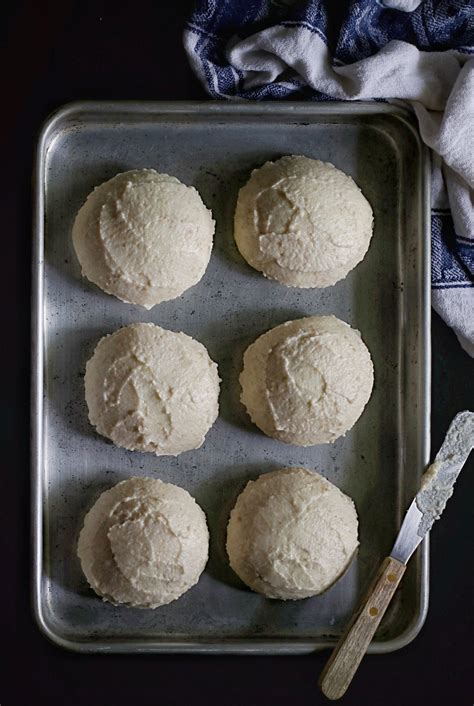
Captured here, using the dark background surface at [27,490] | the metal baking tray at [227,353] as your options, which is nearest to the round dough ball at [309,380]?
the metal baking tray at [227,353]

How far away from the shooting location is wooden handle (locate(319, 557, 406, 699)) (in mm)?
1133

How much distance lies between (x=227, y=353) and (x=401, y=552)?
37cm

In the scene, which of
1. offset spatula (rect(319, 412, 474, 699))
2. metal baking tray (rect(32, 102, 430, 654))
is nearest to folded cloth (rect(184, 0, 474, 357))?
metal baking tray (rect(32, 102, 430, 654))

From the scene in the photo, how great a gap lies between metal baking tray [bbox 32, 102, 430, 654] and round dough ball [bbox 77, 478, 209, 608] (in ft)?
0.17

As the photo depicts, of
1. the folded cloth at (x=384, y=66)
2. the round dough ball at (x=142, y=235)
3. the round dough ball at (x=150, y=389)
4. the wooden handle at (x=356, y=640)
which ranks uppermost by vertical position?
the folded cloth at (x=384, y=66)

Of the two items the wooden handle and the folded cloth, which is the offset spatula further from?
the folded cloth

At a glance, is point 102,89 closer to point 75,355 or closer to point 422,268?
point 75,355

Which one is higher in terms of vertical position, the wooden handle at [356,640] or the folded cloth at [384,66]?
the folded cloth at [384,66]

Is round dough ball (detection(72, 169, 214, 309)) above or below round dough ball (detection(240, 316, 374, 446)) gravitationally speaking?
above

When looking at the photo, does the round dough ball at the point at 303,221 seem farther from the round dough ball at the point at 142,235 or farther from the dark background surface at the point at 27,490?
the dark background surface at the point at 27,490

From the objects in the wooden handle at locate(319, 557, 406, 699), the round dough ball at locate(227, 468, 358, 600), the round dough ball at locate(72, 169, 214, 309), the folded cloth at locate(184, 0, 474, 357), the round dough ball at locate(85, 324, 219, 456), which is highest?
the folded cloth at locate(184, 0, 474, 357)

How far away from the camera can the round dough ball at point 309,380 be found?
1109 mm

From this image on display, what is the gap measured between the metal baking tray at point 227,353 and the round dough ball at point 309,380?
1.9 inches

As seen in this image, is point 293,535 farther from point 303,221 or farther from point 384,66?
point 384,66
